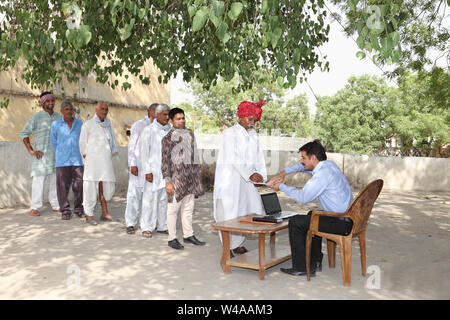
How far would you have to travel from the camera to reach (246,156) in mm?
5871

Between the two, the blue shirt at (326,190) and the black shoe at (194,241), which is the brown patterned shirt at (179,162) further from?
the blue shirt at (326,190)

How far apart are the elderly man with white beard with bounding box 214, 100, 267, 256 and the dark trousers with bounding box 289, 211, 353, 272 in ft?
3.19

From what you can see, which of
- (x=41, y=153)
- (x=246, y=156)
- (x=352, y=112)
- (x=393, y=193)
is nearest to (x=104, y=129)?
(x=41, y=153)

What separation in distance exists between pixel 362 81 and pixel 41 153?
110 ft

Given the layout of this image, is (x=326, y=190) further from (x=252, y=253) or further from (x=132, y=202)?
(x=132, y=202)

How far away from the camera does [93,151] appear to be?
7.95 meters

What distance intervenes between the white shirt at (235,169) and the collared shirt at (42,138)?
427cm

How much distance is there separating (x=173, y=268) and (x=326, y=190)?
1.86 metres

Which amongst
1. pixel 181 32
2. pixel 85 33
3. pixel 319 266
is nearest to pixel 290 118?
pixel 181 32

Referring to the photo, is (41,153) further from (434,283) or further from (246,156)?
(434,283)

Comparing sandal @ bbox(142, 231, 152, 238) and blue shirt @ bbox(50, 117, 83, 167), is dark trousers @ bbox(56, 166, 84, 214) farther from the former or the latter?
sandal @ bbox(142, 231, 152, 238)

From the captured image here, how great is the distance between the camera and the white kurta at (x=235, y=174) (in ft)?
19.0

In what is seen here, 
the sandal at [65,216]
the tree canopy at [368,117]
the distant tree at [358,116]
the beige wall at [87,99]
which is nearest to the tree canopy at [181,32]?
the sandal at [65,216]
